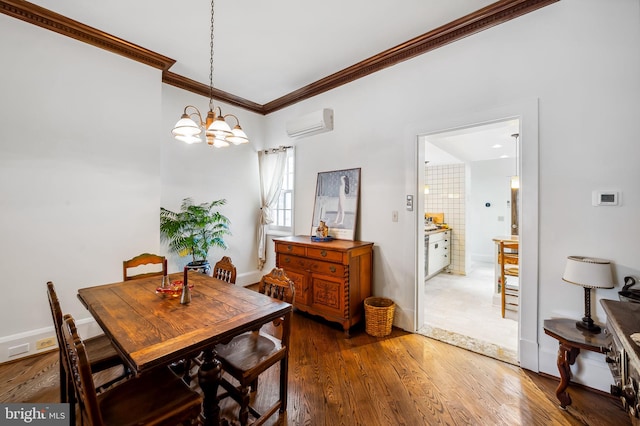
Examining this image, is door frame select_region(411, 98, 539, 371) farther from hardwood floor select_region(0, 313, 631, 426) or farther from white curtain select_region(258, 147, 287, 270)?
white curtain select_region(258, 147, 287, 270)

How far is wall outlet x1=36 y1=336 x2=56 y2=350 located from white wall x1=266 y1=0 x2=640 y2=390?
350cm

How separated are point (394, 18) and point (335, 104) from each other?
49.9 inches

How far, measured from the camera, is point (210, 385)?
1.49 m

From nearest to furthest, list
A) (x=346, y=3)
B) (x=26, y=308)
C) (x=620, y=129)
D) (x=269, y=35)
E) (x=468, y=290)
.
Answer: (x=620, y=129), (x=346, y=3), (x=26, y=308), (x=269, y=35), (x=468, y=290)

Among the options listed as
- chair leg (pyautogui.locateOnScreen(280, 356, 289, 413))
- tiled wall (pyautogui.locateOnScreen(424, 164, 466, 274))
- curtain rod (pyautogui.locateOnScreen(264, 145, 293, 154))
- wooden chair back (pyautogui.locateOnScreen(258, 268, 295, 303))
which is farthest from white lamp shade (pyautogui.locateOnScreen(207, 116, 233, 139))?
tiled wall (pyautogui.locateOnScreen(424, 164, 466, 274))

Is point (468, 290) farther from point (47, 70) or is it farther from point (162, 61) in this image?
point (47, 70)

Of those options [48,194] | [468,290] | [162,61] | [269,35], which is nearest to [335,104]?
[269,35]

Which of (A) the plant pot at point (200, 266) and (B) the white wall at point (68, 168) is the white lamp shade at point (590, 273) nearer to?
(A) the plant pot at point (200, 266)

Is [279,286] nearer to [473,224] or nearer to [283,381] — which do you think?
[283,381]

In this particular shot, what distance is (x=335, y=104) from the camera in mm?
3533

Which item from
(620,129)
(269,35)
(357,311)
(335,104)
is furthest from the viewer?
(335,104)

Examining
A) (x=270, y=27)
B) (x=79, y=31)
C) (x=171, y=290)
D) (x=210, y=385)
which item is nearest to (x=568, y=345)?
(x=210, y=385)

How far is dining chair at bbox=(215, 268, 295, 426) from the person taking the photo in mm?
1481

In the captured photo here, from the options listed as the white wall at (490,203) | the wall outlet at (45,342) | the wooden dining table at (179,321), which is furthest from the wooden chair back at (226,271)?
the white wall at (490,203)
